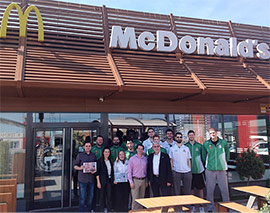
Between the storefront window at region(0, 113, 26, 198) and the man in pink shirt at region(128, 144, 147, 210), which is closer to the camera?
the man in pink shirt at region(128, 144, 147, 210)

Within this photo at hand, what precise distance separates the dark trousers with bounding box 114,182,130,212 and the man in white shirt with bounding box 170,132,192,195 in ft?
4.27

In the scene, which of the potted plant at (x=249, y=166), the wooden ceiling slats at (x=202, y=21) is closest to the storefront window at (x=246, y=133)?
the potted plant at (x=249, y=166)

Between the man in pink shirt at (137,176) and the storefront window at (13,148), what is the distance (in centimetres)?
321

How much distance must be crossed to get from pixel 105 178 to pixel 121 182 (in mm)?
420

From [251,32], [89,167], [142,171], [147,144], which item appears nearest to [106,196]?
[89,167]

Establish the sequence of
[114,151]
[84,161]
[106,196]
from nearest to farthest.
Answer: [84,161] < [106,196] < [114,151]

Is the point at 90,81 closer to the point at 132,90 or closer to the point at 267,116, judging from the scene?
the point at 132,90

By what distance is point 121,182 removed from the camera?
6156 mm

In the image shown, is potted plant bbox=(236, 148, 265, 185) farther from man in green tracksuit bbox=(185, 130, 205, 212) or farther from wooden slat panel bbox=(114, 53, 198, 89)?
wooden slat panel bbox=(114, 53, 198, 89)

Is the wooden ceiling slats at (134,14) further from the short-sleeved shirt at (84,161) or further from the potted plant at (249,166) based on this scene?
the potted plant at (249,166)

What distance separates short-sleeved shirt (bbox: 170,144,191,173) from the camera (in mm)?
6359

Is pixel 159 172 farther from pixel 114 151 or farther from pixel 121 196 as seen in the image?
pixel 114 151

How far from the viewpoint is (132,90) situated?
6.25 m

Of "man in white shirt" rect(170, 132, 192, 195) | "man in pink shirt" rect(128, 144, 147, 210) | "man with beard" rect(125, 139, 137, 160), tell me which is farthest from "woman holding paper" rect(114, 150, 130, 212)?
"man in white shirt" rect(170, 132, 192, 195)
